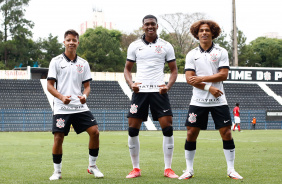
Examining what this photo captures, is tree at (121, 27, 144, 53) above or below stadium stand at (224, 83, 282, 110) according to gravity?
above

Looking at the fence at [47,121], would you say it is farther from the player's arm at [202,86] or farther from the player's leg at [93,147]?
the player's arm at [202,86]

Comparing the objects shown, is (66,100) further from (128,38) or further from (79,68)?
(128,38)

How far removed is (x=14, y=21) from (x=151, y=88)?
58628mm

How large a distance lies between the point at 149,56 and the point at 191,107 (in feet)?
2.97

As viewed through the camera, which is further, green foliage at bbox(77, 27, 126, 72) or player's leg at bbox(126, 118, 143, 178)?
green foliage at bbox(77, 27, 126, 72)

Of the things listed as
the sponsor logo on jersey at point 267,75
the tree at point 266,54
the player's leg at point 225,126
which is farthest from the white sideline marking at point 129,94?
the tree at point 266,54

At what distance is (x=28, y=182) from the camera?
5.70 m

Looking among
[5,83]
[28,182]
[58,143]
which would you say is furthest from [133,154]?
[5,83]

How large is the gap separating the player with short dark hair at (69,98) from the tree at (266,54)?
6631 cm

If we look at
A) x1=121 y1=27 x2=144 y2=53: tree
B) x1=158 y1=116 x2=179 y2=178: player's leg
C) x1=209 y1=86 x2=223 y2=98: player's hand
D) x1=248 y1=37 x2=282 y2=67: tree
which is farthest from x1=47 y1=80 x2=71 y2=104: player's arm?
x1=248 y1=37 x2=282 y2=67: tree

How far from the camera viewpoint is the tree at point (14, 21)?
6122cm

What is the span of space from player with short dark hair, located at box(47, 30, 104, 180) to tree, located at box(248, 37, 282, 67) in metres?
66.3

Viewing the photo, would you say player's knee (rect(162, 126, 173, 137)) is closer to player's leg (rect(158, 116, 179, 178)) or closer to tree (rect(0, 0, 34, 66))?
player's leg (rect(158, 116, 179, 178))

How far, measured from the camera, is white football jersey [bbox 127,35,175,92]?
6316mm
